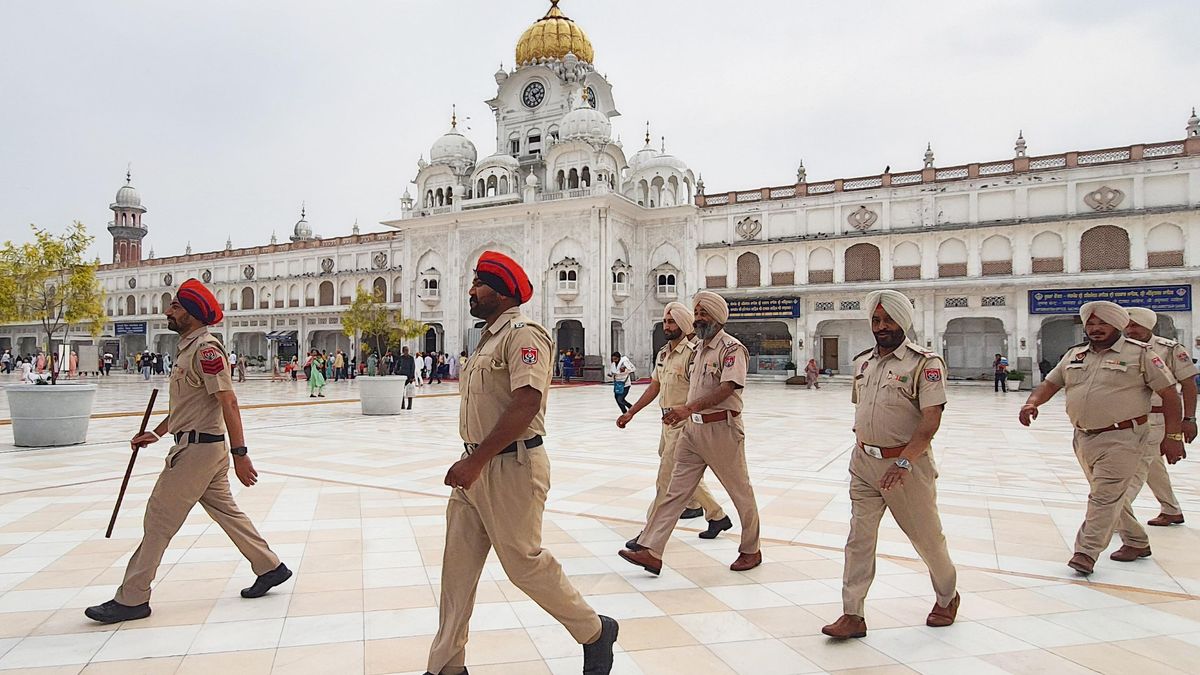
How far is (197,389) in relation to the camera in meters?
3.54

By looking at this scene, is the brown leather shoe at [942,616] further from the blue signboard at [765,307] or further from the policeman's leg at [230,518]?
the blue signboard at [765,307]

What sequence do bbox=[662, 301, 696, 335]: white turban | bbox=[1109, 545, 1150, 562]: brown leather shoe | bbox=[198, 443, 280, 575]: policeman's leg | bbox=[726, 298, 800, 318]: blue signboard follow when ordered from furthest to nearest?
bbox=[726, 298, 800, 318]: blue signboard, bbox=[662, 301, 696, 335]: white turban, bbox=[1109, 545, 1150, 562]: brown leather shoe, bbox=[198, 443, 280, 575]: policeman's leg

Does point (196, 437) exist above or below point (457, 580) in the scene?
above

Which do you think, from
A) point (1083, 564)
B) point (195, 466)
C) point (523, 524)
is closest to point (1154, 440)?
point (1083, 564)

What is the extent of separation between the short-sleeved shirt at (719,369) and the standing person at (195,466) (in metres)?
2.56

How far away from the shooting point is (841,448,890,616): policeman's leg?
125 inches

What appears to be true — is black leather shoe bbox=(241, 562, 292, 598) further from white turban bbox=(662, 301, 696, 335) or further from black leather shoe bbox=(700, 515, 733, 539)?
white turban bbox=(662, 301, 696, 335)

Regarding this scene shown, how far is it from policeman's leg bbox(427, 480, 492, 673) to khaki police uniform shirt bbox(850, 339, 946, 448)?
1.80m

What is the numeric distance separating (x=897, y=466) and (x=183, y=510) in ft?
11.3

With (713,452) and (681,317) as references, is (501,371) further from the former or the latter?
(681,317)

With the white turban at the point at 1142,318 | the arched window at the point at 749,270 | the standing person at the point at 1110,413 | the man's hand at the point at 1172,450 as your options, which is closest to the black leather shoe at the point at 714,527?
the standing person at the point at 1110,413

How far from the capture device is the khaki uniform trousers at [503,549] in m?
2.54

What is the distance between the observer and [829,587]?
388 centimetres

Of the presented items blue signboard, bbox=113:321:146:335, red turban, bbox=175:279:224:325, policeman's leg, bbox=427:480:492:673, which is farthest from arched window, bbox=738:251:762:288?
blue signboard, bbox=113:321:146:335
